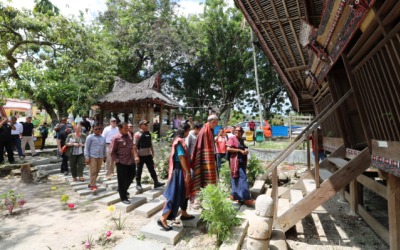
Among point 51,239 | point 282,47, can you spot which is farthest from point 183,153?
point 282,47

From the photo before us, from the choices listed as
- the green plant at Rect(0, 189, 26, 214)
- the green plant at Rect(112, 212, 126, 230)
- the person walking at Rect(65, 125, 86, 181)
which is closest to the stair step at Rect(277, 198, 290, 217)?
the green plant at Rect(112, 212, 126, 230)

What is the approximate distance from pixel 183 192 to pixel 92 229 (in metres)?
1.87

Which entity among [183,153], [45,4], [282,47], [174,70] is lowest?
[183,153]

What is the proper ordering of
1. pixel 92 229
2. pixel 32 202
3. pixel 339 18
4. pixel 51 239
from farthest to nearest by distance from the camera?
pixel 32 202, pixel 92 229, pixel 51 239, pixel 339 18

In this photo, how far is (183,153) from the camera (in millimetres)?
4062

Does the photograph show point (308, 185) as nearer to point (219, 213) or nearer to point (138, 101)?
point (219, 213)

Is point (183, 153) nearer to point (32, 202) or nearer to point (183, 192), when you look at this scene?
point (183, 192)

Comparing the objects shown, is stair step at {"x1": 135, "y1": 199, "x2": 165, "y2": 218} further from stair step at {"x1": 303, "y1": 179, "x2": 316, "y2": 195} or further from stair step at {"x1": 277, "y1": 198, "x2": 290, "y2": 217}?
stair step at {"x1": 303, "y1": 179, "x2": 316, "y2": 195}

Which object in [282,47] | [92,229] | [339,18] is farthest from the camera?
[282,47]

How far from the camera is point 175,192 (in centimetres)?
407

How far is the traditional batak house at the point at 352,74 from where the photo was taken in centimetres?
294

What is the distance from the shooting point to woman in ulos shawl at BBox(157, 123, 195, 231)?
13.3ft

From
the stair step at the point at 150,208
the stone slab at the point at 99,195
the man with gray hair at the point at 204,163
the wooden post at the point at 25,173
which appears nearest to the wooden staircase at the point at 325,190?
the man with gray hair at the point at 204,163

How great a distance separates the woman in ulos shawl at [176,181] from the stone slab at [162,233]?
0.29 feet
